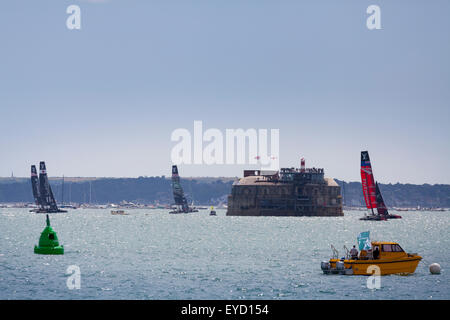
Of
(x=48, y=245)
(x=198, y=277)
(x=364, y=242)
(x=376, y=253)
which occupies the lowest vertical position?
(x=198, y=277)

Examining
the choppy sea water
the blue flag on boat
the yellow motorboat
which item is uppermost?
the blue flag on boat

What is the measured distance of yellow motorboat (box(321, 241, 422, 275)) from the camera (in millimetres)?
53031

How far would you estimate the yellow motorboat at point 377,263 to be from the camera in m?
53.0

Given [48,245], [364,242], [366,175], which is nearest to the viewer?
[364,242]

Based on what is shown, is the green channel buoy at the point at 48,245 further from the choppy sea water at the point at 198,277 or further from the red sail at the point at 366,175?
the red sail at the point at 366,175

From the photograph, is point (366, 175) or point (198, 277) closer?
point (198, 277)

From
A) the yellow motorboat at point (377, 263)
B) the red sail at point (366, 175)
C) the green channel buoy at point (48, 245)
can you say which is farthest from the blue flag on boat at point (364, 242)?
the red sail at point (366, 175)

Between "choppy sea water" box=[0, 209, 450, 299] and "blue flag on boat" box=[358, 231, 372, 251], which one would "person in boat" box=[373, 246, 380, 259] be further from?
"choppy sea water" box=[0, 209, 450, 299]

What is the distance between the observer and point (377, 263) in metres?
53.3

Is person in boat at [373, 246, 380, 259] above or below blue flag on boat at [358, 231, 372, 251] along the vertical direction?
below

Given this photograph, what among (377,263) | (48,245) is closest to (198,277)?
(377,263)

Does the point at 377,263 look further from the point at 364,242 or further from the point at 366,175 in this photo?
the point at 366,175

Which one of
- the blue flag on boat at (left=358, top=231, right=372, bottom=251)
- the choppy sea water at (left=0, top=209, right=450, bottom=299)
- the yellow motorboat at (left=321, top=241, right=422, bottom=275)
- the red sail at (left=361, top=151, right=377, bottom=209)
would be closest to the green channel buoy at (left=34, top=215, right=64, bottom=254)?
the choppy sea water at (left=0, top=209, right=450, bottom=299)
